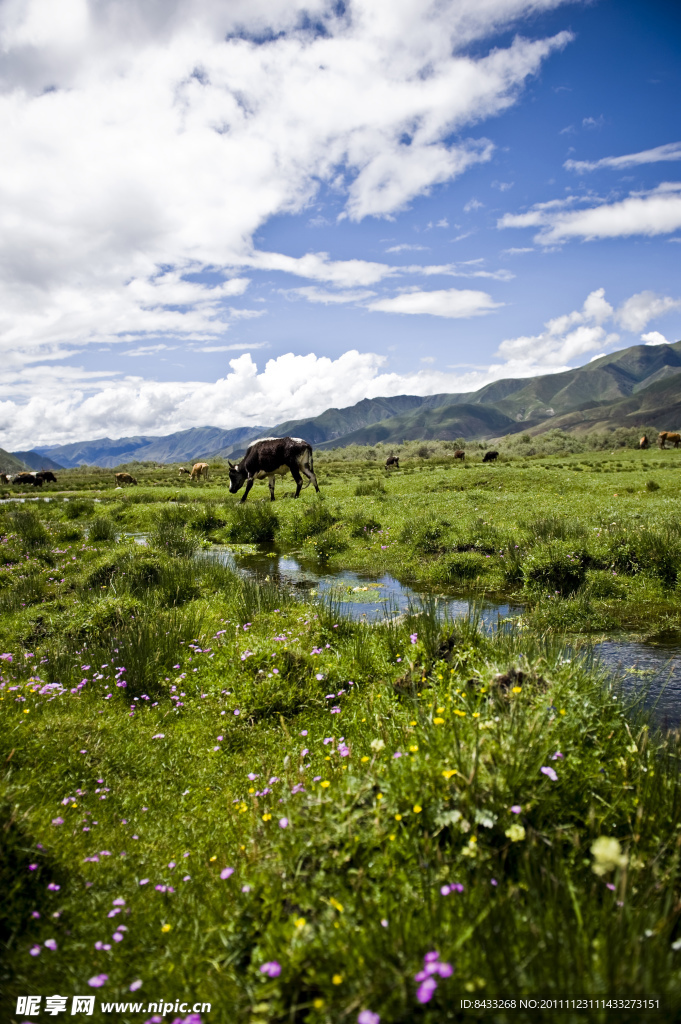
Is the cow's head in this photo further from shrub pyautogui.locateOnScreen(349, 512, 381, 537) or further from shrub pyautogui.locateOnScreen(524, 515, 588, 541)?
shrub pyautogui.locateOnScreen(524, 515, 588, 541)

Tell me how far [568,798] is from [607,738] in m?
1.11

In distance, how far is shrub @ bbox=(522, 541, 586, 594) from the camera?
1202cm

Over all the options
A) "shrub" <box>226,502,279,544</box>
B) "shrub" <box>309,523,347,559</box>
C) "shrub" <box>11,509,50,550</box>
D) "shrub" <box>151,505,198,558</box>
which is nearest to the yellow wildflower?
"shrub" <box>151,505,198,558</box>

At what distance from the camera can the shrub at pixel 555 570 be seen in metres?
12.0

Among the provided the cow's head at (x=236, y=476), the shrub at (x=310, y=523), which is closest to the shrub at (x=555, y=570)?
the shrub at (x=310, y=523)

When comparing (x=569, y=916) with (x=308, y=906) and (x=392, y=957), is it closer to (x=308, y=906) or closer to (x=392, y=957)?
(x=392, y=957)

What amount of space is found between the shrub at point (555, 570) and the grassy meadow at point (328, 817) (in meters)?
1.44

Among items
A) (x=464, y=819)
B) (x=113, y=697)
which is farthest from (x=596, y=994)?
(x=113, y=697)

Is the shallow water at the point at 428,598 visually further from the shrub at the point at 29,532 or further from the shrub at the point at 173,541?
the shrub at the point at 29,532

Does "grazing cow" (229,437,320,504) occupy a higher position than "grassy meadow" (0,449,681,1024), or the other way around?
"grazing cow" (229,437,320,504)

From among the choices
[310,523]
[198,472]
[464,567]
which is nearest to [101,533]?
[310,523]

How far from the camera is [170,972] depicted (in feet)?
10.4

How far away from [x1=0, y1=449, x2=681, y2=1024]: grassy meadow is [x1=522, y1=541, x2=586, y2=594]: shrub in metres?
1.44

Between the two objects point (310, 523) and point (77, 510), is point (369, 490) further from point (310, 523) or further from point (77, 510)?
point (77, 510)
